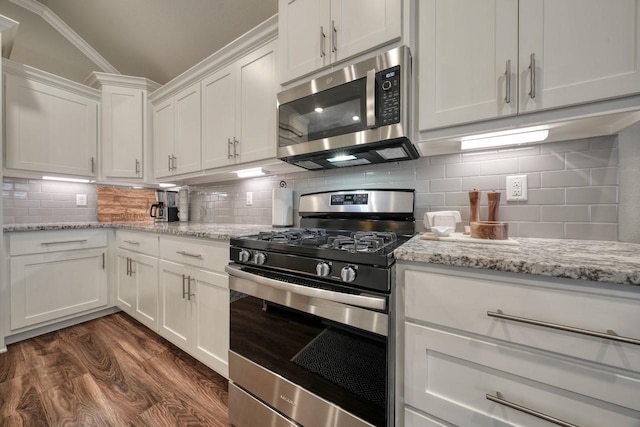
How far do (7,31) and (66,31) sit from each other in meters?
1.10

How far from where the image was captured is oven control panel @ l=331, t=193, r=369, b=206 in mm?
1453

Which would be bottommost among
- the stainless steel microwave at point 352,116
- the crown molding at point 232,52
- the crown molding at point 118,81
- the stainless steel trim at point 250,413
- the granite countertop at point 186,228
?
the stainless steel trim at point 250,413

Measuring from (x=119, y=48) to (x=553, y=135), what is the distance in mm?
3901

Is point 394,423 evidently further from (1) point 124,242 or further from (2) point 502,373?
(1) point 124,242

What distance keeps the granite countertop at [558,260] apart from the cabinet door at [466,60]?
54 centimetres

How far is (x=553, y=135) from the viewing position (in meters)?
1.02

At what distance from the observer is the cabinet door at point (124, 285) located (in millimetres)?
2156

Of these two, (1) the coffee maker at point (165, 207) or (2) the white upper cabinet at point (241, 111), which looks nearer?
→ (2) the white upper cabinet at point (241, 111)

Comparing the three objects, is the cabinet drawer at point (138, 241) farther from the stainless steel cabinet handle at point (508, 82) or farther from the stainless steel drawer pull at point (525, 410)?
the stainless steel cabinet handle at point (508, 82)

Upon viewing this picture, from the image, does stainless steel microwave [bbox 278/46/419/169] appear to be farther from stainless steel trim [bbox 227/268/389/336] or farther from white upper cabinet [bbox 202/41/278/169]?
stainless steel trim [bbox 227/268/389/336]

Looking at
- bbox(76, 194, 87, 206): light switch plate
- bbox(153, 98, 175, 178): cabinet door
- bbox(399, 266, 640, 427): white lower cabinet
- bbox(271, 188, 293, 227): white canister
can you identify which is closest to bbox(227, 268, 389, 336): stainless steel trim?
bbox(399, 266, 640, 427): white lower cabinet

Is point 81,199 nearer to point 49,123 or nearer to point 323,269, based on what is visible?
point 49,123

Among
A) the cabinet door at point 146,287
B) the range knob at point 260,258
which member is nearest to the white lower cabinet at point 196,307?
the cabinet door at point 146,287

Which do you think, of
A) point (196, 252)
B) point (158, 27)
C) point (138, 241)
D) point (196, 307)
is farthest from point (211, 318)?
point (158, 27)
